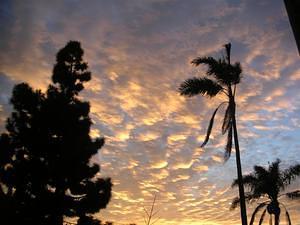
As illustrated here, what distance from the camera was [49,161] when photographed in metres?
21.7

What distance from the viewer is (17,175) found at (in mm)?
21078

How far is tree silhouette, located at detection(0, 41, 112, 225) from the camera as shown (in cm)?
2077

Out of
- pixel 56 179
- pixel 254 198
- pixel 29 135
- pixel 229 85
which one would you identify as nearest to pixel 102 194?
pixel 56 179

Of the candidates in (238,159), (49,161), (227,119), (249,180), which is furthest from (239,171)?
(249,180)

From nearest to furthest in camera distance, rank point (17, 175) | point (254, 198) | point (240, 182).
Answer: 1. point (240, 182)
2. point (17, 175)
3. point (254, 198)

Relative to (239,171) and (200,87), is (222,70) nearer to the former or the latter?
(200,87)

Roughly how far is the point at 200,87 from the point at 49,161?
11.0 meters

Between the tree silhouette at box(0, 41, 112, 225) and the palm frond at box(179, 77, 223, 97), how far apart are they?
8.62m

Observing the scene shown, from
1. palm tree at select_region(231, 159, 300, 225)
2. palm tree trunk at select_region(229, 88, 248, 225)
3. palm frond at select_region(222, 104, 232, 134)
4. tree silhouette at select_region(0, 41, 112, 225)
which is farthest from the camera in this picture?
palm tree at select_region(231, 159, 300, 225)

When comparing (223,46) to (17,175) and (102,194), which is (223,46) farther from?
(17,175)

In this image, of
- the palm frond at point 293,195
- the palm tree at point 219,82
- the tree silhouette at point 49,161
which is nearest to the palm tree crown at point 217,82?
the palm tree at point 219,82

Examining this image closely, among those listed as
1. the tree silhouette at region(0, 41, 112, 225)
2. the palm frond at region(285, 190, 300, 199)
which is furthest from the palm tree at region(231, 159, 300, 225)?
the tree silhouette at region(0, 41, 112, 225)

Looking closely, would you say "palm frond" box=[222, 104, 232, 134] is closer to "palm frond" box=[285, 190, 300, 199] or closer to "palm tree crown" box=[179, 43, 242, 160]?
"palm tree crown" box=[179, 43, 242, 160]

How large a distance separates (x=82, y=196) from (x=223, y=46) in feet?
42.6
